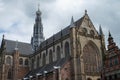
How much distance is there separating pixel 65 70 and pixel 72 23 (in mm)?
12223

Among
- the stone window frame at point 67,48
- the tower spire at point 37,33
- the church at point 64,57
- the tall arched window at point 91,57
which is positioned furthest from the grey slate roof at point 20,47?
the tall arched window at point 91,57

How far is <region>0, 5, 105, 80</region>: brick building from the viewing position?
53.7 meters

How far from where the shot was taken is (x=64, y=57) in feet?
194

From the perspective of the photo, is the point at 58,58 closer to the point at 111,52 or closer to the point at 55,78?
the point at 55,78

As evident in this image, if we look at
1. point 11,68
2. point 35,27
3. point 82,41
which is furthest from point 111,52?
point 35,27

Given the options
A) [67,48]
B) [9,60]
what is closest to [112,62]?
[67,48]

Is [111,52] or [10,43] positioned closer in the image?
[111,52]

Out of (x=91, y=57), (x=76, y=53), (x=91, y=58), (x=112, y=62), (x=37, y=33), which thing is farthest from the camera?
(x=37, y=33)

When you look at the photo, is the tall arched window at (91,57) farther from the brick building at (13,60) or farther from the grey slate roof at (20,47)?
the grey slate roof at (20,47)

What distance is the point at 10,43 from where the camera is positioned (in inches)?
3086

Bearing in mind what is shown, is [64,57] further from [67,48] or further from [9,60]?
[9,60]

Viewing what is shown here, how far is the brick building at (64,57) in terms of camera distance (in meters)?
53.7

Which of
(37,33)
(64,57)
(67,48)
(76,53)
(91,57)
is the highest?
(37,33)

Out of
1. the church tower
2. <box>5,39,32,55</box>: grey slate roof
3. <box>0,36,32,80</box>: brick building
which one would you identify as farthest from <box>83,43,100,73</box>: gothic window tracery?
the church tower
